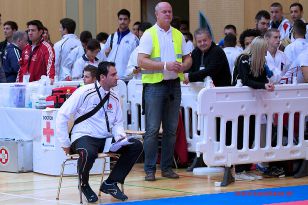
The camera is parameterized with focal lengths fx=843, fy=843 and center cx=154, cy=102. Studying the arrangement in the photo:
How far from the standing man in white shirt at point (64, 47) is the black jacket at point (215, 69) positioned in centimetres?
326

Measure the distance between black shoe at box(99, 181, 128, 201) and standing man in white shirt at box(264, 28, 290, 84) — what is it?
278 cm

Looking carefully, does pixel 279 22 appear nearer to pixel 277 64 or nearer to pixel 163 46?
pixel 277 64

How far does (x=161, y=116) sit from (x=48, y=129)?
157 cm

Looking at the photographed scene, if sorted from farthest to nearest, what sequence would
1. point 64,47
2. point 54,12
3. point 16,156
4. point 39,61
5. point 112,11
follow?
point 112,11 → point 54,12 → point 64,47 → point 39,61 → point 16,156

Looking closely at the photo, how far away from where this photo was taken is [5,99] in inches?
476

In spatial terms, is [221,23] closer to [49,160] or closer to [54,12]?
[54,12]

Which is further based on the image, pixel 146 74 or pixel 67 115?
pixel 146 74

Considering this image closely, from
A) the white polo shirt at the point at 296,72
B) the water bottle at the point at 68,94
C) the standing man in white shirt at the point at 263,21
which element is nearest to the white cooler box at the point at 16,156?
the water bottle at the point at 68,94

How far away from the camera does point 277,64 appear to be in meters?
11.2

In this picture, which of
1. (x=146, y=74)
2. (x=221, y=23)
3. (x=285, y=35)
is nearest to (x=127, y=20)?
(x=285, y=35)

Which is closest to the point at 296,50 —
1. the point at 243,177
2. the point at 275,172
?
the point at 275,172

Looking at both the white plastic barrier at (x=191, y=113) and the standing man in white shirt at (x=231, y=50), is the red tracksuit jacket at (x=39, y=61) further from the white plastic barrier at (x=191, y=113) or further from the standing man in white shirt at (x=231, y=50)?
the standing man in white shirt at (x=231, y=50)

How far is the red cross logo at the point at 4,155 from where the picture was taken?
11.5 meters

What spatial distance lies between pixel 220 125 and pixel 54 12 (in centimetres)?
963
